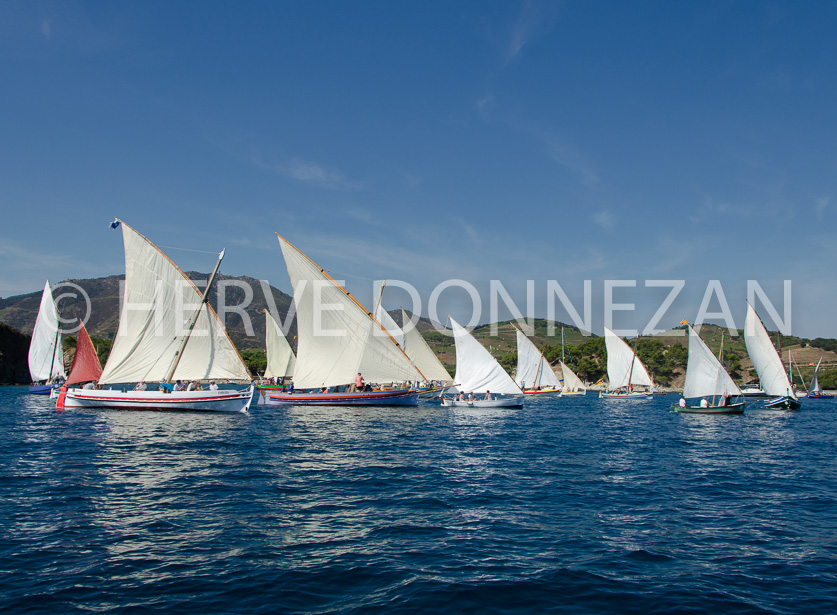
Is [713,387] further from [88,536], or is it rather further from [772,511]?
[88,536]

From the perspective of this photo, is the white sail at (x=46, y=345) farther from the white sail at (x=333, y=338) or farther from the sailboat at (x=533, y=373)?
the sailboat at (x=533, y=373)

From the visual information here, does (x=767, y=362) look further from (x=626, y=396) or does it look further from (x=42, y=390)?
(x=42, y=390)

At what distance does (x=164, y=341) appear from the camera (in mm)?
58250

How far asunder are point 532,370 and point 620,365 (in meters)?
19.8

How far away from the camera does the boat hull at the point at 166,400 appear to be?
58.2 metres

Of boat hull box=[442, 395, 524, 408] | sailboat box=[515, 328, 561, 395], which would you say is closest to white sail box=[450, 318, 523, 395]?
boat hull box=[442, 395, 524, 408]

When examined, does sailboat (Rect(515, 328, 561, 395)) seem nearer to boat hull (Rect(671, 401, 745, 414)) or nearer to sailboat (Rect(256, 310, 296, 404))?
sailboat (Rect(256, 310, 296, 404))

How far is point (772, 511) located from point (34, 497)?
90.7ft

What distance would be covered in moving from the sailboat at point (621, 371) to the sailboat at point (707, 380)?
49.2 metres

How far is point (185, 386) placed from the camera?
59.7m

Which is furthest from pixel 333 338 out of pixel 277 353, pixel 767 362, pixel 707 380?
pixel 277 353

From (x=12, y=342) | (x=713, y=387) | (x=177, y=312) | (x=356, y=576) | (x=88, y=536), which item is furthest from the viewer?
(x=12, y=342)

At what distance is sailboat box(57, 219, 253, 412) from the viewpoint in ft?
186

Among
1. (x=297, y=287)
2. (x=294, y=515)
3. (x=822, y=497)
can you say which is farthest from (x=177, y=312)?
(x=822, y=497)
